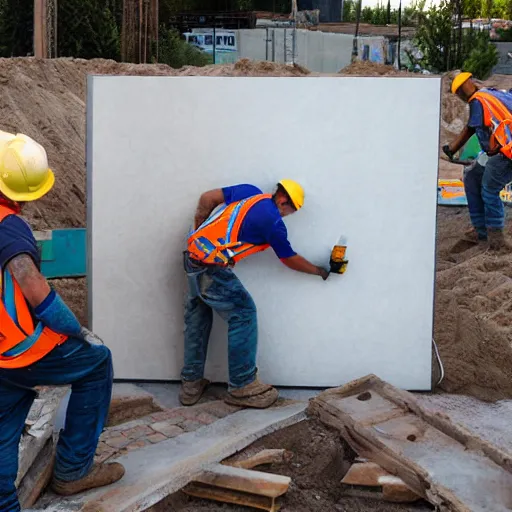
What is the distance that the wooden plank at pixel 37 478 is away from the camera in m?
3.49

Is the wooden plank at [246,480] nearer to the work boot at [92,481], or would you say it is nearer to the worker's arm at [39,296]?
the work boot at [92,481]

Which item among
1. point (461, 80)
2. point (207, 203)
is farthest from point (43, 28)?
point (207, 203)

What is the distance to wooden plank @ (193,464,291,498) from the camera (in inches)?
143

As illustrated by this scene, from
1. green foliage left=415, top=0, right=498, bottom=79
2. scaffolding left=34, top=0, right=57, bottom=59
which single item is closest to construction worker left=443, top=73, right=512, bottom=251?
scaffolding left=34, top=0, right=57, bottom=59

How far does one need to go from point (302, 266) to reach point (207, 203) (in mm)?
786

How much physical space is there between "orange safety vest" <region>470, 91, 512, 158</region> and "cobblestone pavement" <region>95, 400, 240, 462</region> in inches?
168

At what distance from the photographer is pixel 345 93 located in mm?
4836

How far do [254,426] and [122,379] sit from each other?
136 cm

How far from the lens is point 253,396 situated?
16.0ft

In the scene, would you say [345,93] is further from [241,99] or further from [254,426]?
[254,426]

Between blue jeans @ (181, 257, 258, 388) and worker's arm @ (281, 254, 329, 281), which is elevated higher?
worker's arm @ (281, 254, 329, 281)

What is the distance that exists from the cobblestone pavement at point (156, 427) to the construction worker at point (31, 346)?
61 cm

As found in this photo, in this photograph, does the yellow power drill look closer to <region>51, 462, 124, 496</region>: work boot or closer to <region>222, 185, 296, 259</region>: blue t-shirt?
<region>222, 185, 296, 259</region>: blue t-shirt

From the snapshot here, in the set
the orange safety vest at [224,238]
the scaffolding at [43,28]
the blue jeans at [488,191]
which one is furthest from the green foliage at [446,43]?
the orange safety vest at [224,238]
